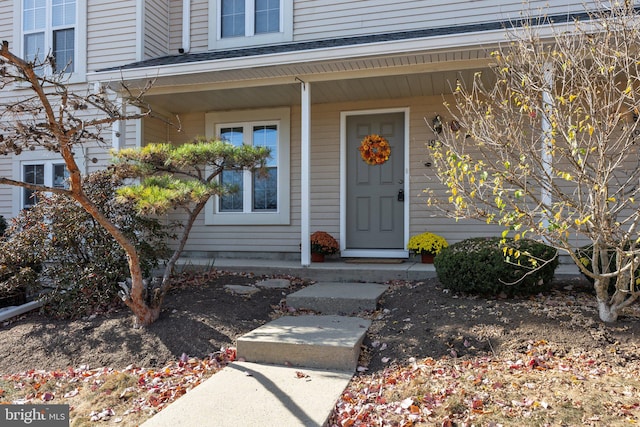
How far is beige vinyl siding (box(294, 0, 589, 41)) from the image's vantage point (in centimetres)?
674

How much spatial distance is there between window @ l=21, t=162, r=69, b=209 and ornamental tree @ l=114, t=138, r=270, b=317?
3.89 meters

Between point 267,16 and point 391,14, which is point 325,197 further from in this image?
point 267,16

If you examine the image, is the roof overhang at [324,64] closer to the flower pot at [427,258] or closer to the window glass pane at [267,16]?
the window glass pane at [267,16]

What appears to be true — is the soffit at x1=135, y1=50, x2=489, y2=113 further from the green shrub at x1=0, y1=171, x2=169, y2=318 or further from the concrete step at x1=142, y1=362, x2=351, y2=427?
the concrete step at x1=142, y1=362, x2=351, y2=427

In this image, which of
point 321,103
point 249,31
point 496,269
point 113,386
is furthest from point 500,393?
point 249,31

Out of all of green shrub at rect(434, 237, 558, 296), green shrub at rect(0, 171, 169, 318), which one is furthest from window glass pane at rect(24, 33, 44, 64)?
green shrub at rect(434, 237, 558, 296)

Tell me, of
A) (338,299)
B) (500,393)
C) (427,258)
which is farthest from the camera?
(427,258)

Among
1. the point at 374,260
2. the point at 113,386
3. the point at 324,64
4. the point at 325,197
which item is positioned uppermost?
the point at 324,64

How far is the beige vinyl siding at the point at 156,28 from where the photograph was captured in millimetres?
7941

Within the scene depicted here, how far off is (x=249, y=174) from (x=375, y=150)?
2.10 metres

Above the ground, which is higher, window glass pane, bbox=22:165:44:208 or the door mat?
window glass pane, bbox=22:165:44:208

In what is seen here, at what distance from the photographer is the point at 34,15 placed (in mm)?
8305

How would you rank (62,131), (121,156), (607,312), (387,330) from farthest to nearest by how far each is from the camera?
(121,156) < (387,330) < (607,312) < (62,131)

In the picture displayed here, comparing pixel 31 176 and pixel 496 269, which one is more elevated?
pixel 31 176
